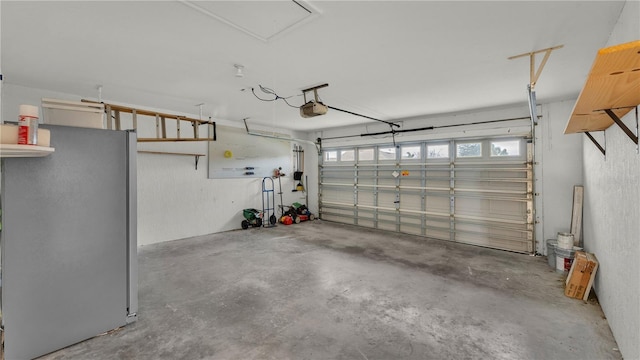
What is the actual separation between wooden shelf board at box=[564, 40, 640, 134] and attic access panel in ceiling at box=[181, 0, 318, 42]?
5.73ft

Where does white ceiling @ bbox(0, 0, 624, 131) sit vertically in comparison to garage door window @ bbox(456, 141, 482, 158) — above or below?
above

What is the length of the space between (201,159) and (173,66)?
10.5 feet

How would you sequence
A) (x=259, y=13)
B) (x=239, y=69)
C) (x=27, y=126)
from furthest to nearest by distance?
(x=239, y=69), (x=259, y=13), (x=27, y=126)

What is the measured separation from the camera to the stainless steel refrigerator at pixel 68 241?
201cm

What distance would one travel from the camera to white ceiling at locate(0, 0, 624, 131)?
2.09 m

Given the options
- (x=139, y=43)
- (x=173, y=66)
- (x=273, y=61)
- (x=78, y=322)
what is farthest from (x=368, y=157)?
(x=78, y=322)

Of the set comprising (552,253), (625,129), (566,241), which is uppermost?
(625,129)

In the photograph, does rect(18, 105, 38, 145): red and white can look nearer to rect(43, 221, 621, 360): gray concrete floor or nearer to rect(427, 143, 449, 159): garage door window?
rect(43, 221, 621, 360): gray concrete floor

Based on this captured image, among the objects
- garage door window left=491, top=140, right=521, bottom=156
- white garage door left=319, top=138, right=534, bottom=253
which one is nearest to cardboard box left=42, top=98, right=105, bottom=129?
white garage door left=319, top=138, right=534, bottom=253

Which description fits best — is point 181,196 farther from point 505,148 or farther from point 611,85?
point 505,148

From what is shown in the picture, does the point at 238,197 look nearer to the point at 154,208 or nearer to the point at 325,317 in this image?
the point at 154,208

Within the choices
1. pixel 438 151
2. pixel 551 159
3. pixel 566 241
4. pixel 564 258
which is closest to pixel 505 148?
pixel 551 159

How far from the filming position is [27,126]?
5.73 feet

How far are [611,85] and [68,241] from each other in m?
3.79
